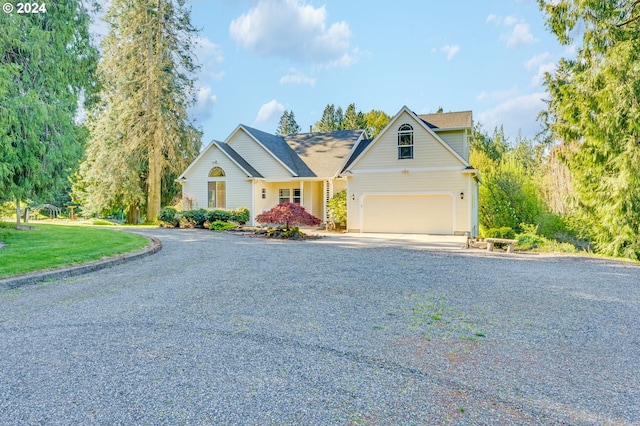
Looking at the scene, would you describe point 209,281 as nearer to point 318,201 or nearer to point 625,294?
point 625,294

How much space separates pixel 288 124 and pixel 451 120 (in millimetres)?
56185

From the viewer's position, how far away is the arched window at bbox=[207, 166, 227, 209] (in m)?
22.0

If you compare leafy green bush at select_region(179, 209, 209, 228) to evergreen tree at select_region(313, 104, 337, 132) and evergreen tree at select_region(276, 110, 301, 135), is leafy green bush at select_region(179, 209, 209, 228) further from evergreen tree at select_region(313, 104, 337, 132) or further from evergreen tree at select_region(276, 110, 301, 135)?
evergreen tree at select_region(276, 110, 301, 135)

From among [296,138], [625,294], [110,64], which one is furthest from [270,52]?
[625,294]

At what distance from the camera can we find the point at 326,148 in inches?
945

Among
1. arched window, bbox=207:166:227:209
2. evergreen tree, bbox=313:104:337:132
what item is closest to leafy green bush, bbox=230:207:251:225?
arched window, bbox=207:166:227:209

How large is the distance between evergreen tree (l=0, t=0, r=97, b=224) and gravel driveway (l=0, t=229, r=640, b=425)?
16.2 feet

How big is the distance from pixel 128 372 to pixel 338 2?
16.7 m

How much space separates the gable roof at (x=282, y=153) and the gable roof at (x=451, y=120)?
6948 millimetres

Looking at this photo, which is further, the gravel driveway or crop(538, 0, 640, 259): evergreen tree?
crop(538, 0, 640, 259): evergreen tree

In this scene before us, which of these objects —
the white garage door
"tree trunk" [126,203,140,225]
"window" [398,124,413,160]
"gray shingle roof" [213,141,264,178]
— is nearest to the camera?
the white garage door

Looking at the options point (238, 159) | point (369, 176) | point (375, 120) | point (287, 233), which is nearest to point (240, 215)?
point (238, 159)

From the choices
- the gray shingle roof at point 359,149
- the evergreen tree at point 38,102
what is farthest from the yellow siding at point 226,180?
the evergreen tree at point 38,102

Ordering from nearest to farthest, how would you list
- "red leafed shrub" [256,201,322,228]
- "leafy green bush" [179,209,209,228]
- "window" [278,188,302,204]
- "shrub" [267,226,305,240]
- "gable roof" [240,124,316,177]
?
"red leafed shrub" [256,201,322,228] → "shrub" [267,226,305,240] → "leafy green bush" [179,209,209,228] → "gable roof" [240,124,316,177] → "window" [278,188,302,204]
